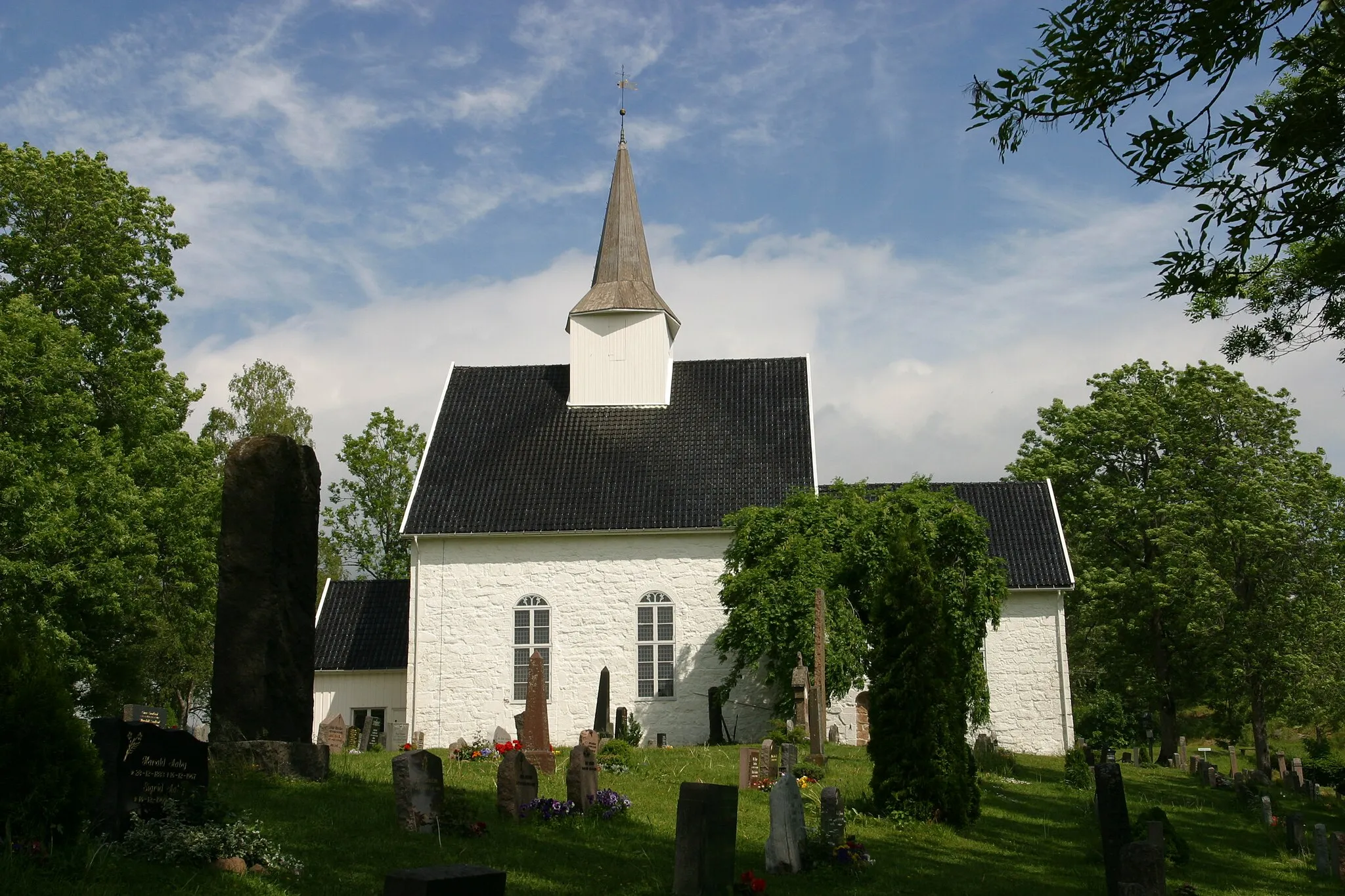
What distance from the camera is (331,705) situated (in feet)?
96.3

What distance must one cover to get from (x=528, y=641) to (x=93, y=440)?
988cm

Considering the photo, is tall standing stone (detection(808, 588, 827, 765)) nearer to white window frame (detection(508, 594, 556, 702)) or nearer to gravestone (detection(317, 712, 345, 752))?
white window frame (detection(508, 594, 556, 702))

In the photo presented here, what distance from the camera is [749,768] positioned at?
1598cm

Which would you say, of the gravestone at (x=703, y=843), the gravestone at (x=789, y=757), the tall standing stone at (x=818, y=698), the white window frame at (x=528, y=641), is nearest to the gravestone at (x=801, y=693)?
the tall standing stone at (x=818, y=698)

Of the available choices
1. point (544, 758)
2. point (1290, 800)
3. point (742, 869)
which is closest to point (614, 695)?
point (544, 758)

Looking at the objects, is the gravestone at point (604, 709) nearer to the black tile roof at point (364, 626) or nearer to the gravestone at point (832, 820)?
the black tile roof at point (364, 626)

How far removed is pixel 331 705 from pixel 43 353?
396 inches

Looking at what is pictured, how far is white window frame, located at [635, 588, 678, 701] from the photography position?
27625 mm

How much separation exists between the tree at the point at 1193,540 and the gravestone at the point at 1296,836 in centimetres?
1623

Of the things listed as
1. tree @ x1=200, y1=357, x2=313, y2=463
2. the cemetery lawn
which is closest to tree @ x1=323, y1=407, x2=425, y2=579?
tree @ x1=200, y1=357, x2=313, y2=463

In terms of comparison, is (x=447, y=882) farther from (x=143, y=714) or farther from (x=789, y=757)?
(x=143, y=714)

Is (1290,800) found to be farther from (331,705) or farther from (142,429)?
(142,429)

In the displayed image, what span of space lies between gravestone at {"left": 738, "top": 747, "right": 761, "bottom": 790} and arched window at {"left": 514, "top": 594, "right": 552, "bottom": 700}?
478 inches

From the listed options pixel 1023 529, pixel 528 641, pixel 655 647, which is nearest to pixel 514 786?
pixel 655 647
